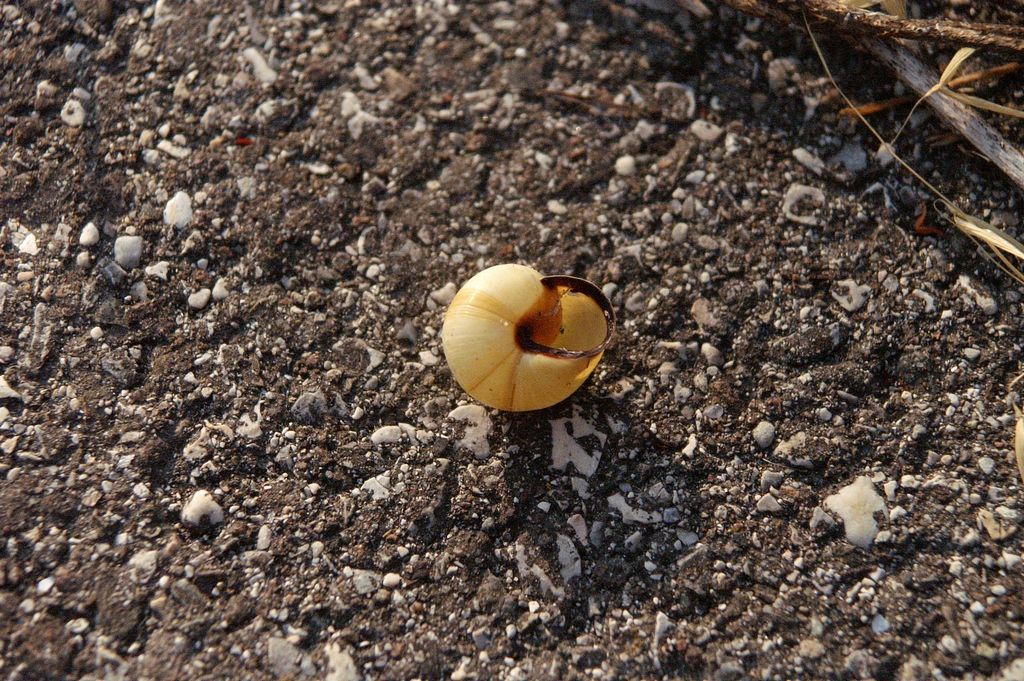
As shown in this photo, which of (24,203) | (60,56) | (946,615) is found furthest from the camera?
(60,56)

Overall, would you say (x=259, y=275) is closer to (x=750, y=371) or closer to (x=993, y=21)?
(x=750, y=371)

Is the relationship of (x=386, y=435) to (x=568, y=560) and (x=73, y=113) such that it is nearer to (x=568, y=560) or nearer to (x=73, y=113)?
(x=568, y=560)

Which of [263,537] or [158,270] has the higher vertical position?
[158,270]

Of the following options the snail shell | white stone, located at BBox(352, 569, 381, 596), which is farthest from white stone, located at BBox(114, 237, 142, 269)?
white stone, located at BBox(352, 569, 381, 596)

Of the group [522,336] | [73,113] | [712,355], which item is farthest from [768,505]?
[73,113]

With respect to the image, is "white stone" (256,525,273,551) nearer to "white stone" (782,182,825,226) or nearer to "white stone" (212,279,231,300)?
"white stone" (212,279,231,300)

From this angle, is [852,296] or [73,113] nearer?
[852,296]

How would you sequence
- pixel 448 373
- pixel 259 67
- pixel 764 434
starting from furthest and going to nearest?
1. pixel 259 67
2. pixel 448 373
3. pixel 764 434

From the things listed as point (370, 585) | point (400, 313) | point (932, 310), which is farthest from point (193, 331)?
point (932, 310)
